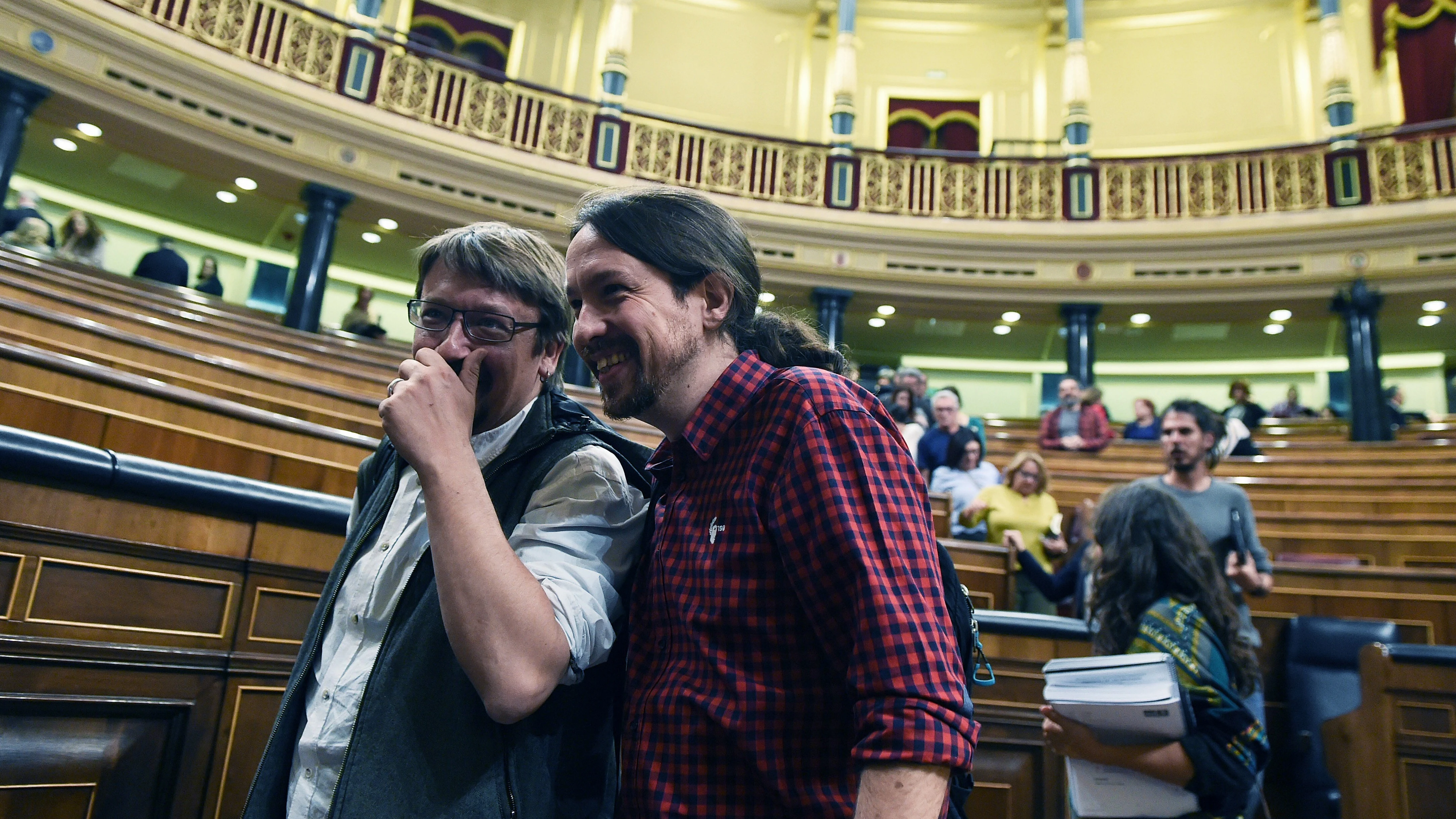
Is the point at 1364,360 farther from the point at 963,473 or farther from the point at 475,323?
the point at 475,323

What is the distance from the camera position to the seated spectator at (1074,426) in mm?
5609

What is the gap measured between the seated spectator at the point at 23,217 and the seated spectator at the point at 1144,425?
23.3 feet

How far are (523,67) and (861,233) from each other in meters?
3.91

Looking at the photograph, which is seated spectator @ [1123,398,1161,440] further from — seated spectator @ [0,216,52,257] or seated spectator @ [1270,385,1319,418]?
seated spectator @ [0,216,52,257]

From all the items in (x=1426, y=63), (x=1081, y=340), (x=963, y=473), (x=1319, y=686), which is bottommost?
(x=1319, y=686)

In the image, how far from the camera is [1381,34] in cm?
870

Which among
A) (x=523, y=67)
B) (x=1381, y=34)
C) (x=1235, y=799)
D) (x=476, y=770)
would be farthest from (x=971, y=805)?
(x=1381, y=34)

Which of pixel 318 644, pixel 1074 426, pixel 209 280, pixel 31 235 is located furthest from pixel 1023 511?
pixel 209 280

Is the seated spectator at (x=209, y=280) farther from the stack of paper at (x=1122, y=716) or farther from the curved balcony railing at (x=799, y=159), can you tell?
the stack of paper at (x=1122, y=716)

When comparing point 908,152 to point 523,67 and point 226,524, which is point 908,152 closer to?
point 523,67

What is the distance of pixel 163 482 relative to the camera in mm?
1227

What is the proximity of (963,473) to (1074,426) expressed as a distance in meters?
2.01

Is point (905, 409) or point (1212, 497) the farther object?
point (905, 409)

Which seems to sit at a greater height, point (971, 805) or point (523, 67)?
point (523, 67)
